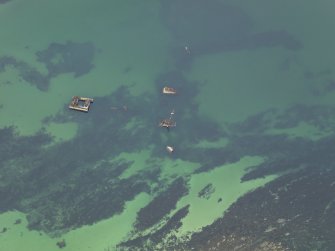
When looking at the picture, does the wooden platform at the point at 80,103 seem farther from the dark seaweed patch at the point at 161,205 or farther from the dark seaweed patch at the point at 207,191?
the dark seaweed patch at the point at 207,191

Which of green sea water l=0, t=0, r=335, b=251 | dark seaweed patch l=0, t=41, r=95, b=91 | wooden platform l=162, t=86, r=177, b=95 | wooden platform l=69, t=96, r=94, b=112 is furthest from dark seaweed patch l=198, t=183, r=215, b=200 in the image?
dark seaweed patch l=0, t=41, r=95, b=91

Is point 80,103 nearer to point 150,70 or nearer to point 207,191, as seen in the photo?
point 150,70

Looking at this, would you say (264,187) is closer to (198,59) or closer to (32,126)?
(198,59)

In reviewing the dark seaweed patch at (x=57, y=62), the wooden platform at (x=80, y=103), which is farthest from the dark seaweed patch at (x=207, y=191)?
the dark seaweed patch at (x=57, y=62)

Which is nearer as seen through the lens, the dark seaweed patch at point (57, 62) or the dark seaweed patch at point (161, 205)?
the dark seaweed patch at point (161, 205)

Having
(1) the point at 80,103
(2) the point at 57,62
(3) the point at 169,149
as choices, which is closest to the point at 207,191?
(3) the point at 169,149

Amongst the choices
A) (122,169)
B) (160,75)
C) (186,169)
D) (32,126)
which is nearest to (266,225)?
(186,169)
